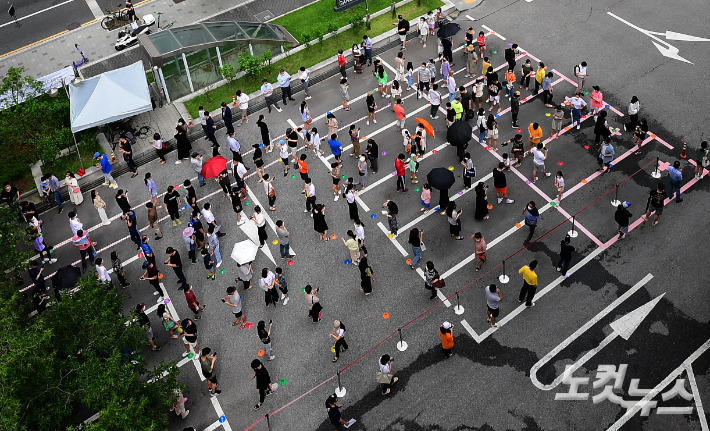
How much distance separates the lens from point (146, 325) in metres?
19.0

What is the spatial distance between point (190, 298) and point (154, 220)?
179 inches

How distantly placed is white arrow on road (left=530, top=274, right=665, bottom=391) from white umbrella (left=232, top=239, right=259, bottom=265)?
8796 millimetres

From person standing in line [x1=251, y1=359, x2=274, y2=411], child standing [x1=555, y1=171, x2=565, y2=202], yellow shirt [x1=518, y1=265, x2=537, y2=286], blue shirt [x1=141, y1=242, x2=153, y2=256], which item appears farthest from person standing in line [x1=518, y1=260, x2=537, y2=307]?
blue shirt [x1=141, y1=242, x2=153, y2=256]

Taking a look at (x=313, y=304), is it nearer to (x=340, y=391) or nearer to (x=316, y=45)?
(x=340, y=391)

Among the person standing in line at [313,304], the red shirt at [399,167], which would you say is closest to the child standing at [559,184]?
the red shirt at [399,167]

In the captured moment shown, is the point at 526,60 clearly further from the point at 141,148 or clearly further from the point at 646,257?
the point at 141,148

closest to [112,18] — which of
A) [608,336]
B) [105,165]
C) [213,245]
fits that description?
[105,165]

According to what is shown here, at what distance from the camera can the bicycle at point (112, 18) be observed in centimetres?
3472

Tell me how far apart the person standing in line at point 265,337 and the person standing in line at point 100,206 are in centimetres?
832

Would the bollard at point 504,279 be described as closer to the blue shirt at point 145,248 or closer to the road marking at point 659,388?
the road marking at point 659,388

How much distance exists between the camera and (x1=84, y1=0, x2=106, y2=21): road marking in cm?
3597

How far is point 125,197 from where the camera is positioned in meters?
22.9

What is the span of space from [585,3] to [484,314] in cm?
1876

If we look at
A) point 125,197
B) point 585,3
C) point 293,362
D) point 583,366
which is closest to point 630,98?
point 585,3
